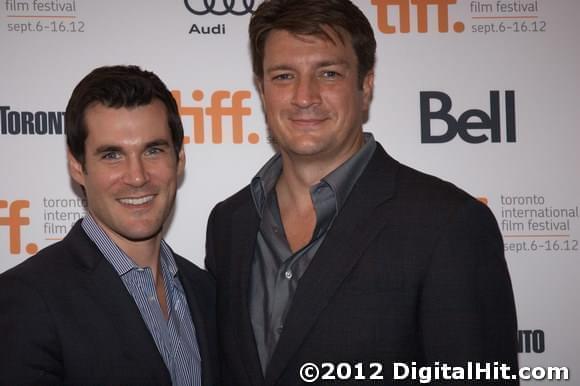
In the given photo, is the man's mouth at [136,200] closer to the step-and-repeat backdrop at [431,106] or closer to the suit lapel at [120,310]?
the suit lapel at [120,310]

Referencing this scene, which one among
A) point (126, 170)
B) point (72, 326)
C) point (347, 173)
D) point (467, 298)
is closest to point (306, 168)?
point (347, 173)

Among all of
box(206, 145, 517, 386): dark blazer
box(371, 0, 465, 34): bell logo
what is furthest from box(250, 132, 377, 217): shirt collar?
box(371, 0, 465, 34): bell logo

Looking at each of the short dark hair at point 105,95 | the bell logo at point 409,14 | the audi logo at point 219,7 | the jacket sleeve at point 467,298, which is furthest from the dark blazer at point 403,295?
the audi logo at point 219,7

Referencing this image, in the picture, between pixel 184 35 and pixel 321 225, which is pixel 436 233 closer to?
pixel 321 225

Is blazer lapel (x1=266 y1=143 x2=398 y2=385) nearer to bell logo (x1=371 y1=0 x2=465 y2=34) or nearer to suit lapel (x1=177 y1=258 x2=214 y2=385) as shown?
suit lapel (x1=177 y1=258 x2=214 y2=385)

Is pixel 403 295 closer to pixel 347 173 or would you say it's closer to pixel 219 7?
pixel 347 173

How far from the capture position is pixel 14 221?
10.6 ft

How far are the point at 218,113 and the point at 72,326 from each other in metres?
1.61

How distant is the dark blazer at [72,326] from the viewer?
74.6 inches

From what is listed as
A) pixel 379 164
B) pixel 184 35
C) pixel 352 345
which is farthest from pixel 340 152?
pixel 184 35

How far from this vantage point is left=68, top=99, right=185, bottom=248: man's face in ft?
7.22

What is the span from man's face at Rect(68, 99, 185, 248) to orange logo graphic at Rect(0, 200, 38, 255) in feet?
3.67

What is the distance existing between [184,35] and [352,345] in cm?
193

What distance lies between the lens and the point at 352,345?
2.08 m
